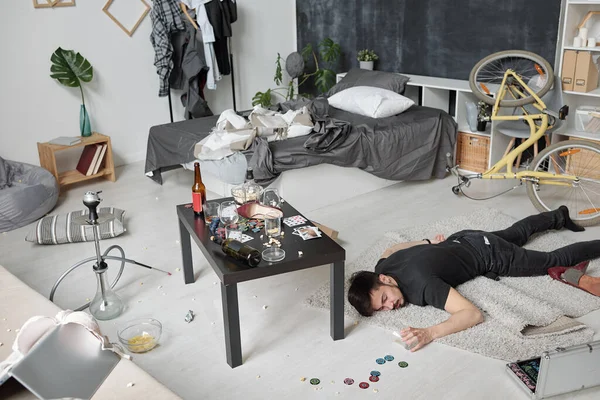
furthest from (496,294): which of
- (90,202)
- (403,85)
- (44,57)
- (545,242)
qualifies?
(44,57)

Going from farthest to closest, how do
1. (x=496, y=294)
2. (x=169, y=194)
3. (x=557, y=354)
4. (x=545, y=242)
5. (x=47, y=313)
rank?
(x=169, y=194)
(x=545, y=242)
(x=496, y=294)
(x=47, y=313)
(x=557, y=354)

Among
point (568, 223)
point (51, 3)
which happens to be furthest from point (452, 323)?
point (51, 3)

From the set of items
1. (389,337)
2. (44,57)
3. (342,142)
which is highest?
(44,57)

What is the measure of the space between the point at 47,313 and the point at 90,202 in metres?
0.56

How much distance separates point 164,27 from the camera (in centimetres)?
518

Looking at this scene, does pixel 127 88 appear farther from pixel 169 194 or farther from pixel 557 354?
pixel 557 354

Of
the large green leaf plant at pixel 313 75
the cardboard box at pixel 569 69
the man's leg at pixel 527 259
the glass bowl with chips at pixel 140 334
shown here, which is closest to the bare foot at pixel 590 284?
the man's leg at pixel 527 259

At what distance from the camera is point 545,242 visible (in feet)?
11.5

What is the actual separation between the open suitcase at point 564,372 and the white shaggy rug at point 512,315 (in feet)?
0.83

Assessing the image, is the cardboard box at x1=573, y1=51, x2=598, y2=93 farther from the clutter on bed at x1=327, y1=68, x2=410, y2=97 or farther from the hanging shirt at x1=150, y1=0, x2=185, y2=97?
the hanging shirt at x1=150, y1=0, x2=185, y2=97

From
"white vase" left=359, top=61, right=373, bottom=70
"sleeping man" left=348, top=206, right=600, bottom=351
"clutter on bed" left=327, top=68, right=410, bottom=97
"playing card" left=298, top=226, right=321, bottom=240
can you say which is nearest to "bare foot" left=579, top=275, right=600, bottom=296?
"sleeping man" left=348, top=206, right=600, bottom=351

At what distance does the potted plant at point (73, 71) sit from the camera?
4.82 metres

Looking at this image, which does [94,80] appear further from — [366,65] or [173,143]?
[366,65]

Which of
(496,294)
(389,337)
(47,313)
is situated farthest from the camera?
(496,294)
